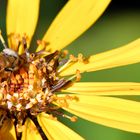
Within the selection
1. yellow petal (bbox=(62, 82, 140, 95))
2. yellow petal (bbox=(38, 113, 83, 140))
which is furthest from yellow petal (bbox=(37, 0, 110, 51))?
yellow petal (bbox=(38, 113, 83, 140))

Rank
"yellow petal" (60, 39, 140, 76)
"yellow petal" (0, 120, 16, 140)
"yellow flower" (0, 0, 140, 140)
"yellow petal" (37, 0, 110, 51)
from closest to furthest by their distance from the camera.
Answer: "yellow petal" (0, 120, 16, 140), "yellow flower" (0, 0, 140, 140), "yellow petal" (60, 39, 140, 76), "yellow petal" (37, 0, 110, 51)

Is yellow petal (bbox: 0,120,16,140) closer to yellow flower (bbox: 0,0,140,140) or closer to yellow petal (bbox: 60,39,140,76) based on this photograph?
yellow flower (bbox: 0,0,140,140)

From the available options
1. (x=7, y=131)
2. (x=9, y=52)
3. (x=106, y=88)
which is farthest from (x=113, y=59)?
(x=7, y=131)

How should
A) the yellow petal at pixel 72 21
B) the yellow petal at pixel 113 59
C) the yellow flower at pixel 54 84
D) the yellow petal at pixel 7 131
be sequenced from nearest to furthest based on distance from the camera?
the yellow petal at pixel 7 131
the yellow flower at pixel 54 84
the yellow petal at pixel 113 59
the yellow petal at pixel 72 21

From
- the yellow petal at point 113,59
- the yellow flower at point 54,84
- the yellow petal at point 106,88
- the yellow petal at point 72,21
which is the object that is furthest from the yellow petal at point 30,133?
the yellow petal at point 72,21

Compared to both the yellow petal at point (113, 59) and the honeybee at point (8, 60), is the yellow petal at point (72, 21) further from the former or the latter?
the honeybee at point (8, 60)

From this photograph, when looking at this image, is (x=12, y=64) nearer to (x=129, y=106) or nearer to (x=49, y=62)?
(x=49, y=62)
